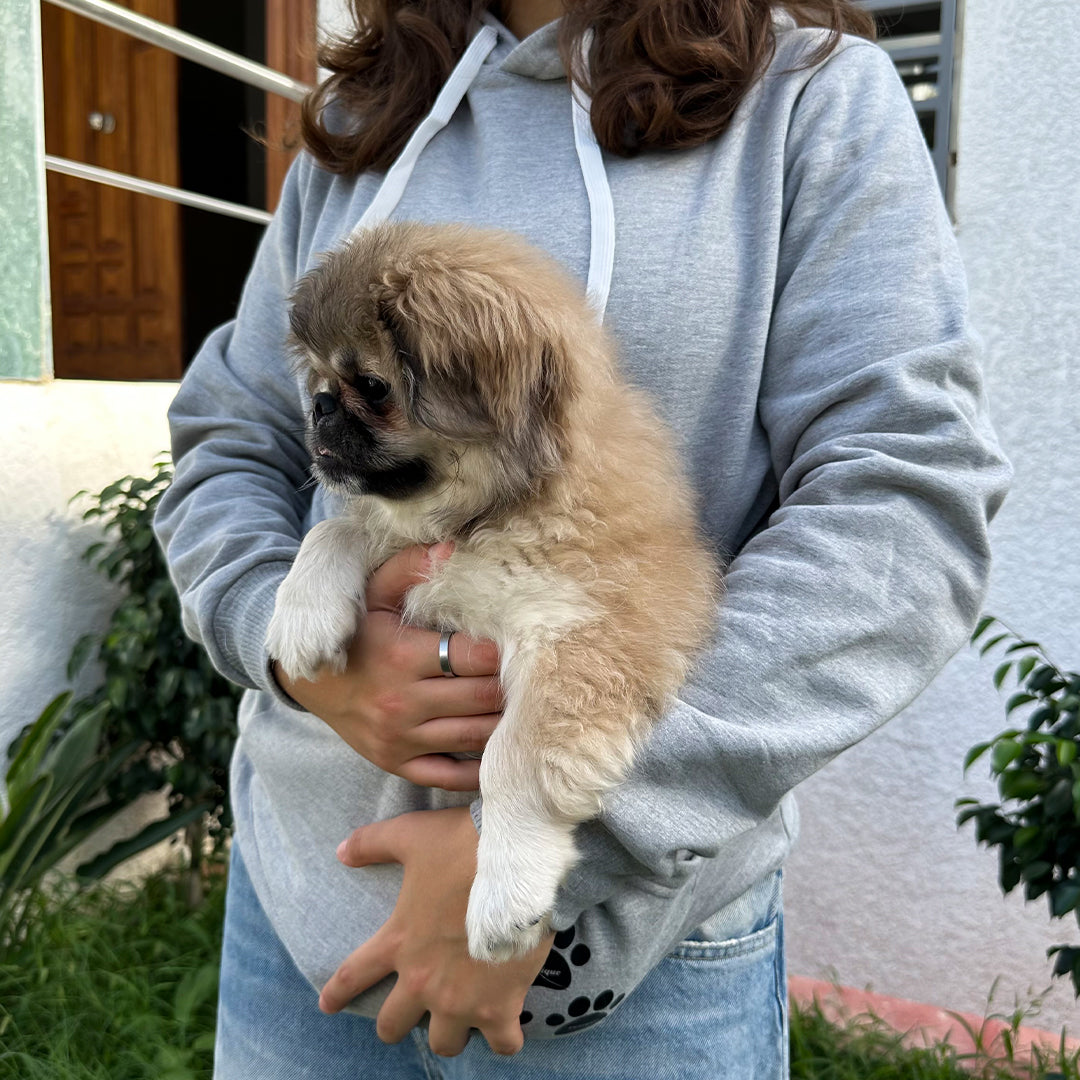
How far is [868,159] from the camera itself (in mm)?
1456

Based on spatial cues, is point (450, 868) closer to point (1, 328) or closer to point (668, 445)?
point (668, 445)

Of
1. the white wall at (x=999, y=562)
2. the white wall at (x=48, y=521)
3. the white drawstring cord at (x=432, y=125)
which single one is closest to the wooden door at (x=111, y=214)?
the white wall at (x=48, y=521)

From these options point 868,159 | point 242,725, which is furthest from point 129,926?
point 868,159

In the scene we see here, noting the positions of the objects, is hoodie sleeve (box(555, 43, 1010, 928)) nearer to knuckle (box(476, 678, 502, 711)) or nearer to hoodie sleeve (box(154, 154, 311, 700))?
knuckle (box(476, 678, 502, 711))

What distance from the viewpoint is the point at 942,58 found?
3588 millimetres

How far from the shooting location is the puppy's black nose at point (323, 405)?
1531mm

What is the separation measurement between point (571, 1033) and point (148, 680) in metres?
2.81

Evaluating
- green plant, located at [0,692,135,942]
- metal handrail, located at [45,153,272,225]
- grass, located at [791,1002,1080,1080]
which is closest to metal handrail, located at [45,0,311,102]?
metal handrail, located at [45,153,272,225]

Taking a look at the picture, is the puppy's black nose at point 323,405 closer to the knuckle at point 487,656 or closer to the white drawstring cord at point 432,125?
the white drawstring cord at point 432,125

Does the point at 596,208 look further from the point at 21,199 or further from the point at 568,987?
the point at 21,199

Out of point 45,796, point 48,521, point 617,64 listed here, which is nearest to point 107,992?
point 45,796

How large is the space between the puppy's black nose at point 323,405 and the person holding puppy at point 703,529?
26 cm

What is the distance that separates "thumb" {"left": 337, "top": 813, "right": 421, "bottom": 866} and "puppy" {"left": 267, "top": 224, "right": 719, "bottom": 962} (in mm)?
132

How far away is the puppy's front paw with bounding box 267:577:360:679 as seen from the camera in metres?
1.53
